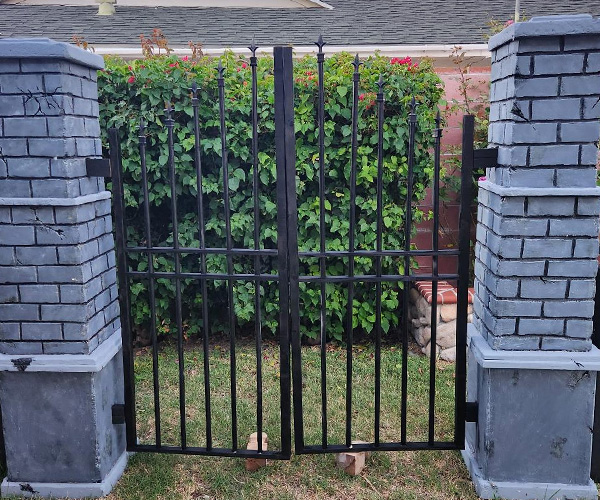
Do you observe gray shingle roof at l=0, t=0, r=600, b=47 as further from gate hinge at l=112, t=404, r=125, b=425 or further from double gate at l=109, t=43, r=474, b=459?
gate hinge at l=112, t=404, r=125, b=425

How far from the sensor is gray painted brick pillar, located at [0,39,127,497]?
259cm

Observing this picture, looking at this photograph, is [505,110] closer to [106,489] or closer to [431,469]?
[431,469]

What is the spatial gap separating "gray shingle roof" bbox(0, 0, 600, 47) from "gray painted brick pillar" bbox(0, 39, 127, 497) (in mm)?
4692

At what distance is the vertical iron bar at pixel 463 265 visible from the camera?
2.75m

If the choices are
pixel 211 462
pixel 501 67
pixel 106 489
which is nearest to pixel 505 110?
pixel 501 67

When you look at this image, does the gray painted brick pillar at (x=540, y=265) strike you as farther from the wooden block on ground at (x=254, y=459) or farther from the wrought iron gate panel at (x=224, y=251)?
the wooden block on ground at (x=254, y=459)

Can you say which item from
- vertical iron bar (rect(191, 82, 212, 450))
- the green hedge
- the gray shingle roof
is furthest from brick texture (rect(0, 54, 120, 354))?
the gray shingle roof

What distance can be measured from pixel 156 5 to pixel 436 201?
7.48 m

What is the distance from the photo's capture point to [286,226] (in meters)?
2.84

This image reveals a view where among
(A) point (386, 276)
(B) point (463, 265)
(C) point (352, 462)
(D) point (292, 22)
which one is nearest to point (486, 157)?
(B) point (463, 265)

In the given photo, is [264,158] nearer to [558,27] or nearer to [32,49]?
[32,49]

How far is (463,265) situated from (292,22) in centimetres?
606

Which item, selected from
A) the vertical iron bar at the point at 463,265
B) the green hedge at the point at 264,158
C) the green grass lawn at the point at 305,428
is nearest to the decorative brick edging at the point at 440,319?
the green grass lawn at the point at 305,428

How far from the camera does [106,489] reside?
9.44 feet
